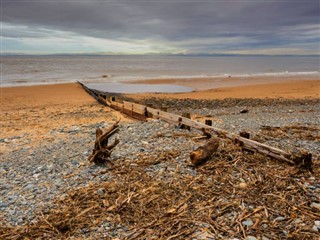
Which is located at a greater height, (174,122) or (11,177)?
(174,122)

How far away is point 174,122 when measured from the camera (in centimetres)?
966

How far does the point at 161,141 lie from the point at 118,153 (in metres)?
1.33

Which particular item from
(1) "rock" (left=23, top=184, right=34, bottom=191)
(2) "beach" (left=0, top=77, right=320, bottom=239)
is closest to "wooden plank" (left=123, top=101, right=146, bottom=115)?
(2) "beach" (left=0, top=77, right=320, bottom=239)

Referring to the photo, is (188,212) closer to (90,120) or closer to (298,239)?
(298,239)

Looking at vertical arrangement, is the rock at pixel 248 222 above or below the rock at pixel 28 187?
above

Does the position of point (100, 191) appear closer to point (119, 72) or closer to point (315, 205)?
point (315, 205)

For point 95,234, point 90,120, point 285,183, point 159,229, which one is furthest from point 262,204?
point 90,120

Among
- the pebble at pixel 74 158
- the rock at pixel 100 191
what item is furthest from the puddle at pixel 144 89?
the rock at pixel 100 191

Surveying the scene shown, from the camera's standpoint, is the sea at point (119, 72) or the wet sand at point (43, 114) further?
the sea at point (119, 72)

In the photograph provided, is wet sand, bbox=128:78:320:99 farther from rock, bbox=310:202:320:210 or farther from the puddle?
rock, bbox=310:202:320:210

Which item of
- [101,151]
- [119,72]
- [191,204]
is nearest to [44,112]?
[101,151]

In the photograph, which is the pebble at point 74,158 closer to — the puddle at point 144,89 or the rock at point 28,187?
the rock at point 28,187

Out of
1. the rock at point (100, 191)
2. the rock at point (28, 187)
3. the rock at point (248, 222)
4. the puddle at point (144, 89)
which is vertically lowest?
the rock at point (28, 187)

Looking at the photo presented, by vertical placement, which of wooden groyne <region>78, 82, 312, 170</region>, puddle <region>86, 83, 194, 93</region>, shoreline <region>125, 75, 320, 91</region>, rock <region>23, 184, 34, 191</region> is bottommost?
rock <region>23, 184, 34, 191</region>
